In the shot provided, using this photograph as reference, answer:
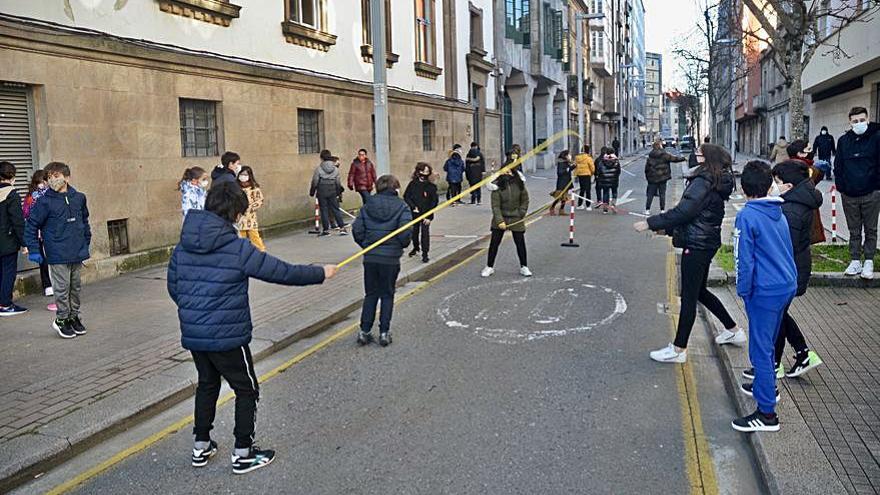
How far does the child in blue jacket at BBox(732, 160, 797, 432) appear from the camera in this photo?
475 centimetres

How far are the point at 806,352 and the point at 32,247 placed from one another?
7.64 meters

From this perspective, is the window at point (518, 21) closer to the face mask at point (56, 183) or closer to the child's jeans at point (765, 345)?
the face mask at point (56, 183)

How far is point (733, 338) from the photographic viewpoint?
6695mm

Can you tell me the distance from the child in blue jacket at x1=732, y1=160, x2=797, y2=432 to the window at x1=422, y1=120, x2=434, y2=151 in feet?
64.6

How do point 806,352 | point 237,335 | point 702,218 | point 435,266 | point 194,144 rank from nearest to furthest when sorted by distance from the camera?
point 237,335
point 806,352
point 702,218
point 435,266
point 194,144

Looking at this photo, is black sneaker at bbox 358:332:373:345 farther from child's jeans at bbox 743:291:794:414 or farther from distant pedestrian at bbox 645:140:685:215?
distant pedestrian at bbox 645:140:685:215

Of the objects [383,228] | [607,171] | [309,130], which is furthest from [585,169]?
[383,228]

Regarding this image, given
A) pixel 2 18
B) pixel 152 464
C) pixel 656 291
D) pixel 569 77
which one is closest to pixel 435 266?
pixel 656 291

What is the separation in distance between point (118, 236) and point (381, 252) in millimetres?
6100

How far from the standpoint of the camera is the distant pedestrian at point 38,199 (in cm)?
772

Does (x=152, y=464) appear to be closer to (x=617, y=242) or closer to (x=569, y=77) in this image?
(x=617, y=242)

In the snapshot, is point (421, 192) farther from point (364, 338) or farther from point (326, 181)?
point (326, 181)

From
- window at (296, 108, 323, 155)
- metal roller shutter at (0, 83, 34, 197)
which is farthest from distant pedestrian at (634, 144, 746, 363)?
Answer: window at (296, 108, 323, 155)

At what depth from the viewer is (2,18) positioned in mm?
9344
